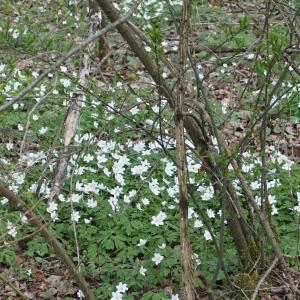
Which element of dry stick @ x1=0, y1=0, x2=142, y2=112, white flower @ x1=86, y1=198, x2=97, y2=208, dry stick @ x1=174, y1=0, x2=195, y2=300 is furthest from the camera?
white flower @ x1=86, y1=198, x2=97, y2=208

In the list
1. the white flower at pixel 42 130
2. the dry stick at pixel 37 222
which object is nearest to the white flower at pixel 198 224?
the dry stick at pixel 37 222

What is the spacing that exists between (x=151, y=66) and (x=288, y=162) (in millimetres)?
1983

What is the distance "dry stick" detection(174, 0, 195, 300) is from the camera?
2.66m

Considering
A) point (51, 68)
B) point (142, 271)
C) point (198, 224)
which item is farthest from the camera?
point (198, 224)

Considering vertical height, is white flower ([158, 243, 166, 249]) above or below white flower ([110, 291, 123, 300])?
above

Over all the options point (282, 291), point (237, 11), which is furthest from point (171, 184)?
point (237, 11)

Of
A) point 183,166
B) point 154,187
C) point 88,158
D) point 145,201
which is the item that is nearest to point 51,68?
point 183,166

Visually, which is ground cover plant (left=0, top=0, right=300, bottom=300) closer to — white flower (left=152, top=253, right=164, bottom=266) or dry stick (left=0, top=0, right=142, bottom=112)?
white flower (left=152, top=253, right=164, bottom=266)

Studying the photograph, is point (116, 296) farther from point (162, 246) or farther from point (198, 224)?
point (198, 224)

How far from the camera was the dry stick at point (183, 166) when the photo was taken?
8.73ft

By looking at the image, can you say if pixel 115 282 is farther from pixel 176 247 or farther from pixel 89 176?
pixel 89 176

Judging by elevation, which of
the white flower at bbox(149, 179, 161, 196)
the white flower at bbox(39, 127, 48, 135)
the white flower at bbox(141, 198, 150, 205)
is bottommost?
the white flower at bbox(141, 198, 150, 205)

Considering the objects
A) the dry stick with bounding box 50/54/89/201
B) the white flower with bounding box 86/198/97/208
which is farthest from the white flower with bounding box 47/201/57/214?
the white flower with bounding box 86/198/97/208

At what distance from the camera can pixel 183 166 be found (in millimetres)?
2701
